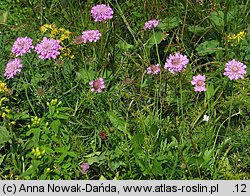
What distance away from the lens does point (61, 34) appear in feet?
9.09

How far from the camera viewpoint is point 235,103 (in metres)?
2.53

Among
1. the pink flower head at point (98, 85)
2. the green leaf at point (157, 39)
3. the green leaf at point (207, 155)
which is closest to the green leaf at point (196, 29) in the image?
the green leaf at point (157, 39)

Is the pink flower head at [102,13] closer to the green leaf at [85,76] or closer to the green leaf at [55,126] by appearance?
the green leaf at [85,76]

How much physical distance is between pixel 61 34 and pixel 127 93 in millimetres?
469

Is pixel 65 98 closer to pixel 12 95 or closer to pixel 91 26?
pixel 12 95

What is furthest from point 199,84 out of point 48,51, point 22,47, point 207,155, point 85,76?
point 22,47

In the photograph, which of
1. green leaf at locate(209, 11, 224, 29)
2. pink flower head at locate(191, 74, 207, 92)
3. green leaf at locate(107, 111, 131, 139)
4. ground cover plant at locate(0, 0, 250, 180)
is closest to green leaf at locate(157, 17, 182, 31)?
ground cover plant at locate(0, 0, 250, 180)

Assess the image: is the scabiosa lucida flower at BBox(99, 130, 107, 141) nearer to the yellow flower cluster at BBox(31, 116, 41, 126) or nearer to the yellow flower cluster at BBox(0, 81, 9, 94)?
the yellow flower cluster at BBox(31, 116, 41, 126)

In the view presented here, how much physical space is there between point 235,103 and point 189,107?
20 cm

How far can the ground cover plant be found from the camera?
225 cm

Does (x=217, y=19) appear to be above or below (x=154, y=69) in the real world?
above

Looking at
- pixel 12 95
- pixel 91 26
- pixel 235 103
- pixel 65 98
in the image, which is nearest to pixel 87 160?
pixel 65 98

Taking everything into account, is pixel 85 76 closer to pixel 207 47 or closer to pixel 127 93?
pixel 127 93

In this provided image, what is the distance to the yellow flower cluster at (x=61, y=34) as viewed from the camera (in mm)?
2669
